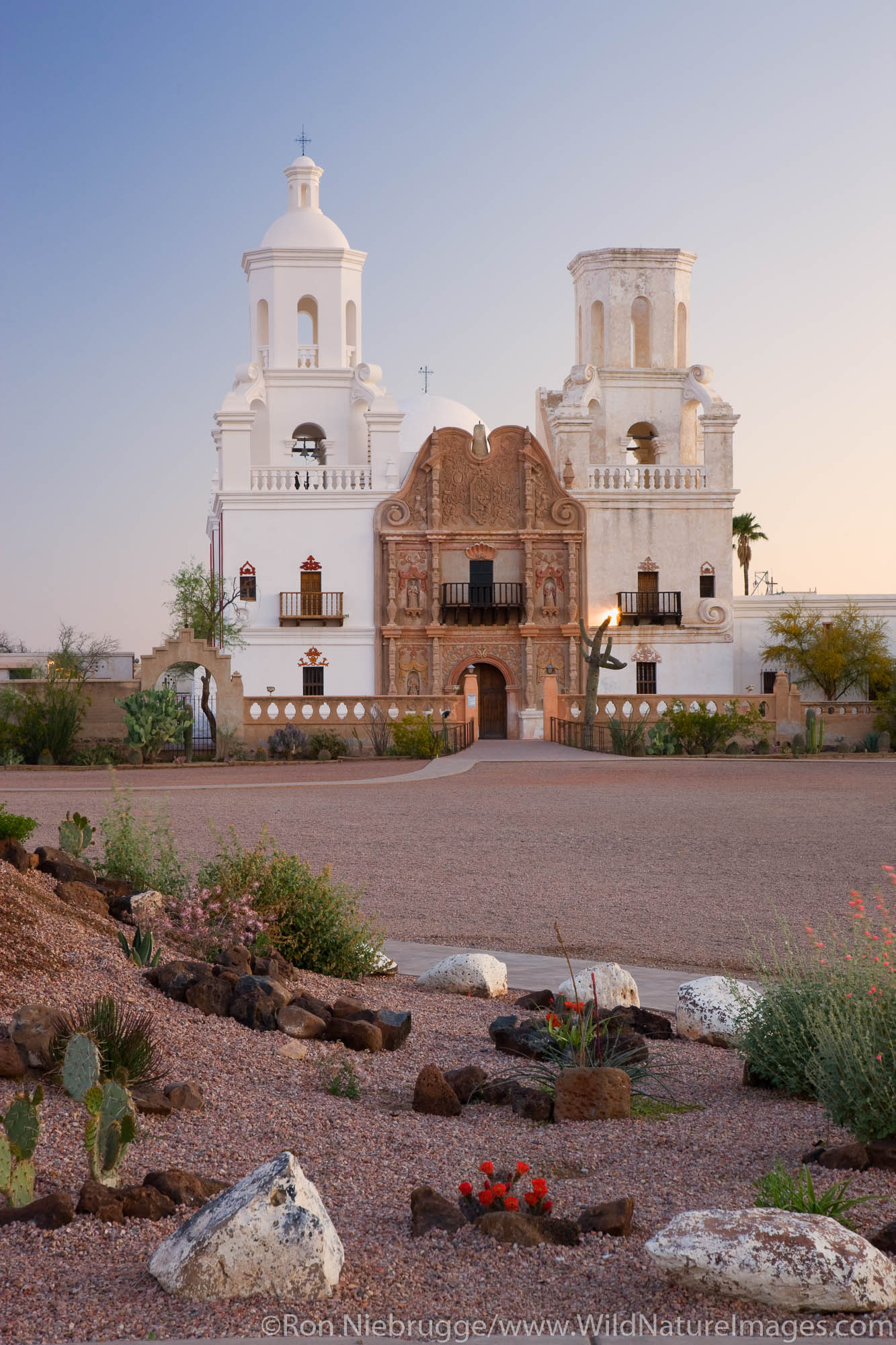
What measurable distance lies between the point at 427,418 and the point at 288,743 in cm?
2766

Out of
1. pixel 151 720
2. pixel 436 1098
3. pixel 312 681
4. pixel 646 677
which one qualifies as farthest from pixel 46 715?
pixel 436 1098


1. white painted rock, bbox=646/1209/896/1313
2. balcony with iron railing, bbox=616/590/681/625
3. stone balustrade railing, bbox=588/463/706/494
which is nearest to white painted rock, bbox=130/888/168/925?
white painted rock, bbox=646/1209/896/1313

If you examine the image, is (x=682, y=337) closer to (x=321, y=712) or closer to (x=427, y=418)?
(x=427, y=418)

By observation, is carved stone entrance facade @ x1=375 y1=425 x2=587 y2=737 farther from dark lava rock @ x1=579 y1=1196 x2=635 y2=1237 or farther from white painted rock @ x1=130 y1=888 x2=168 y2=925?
dark lava rock @ x1=579 y1=1196 x2=635 y2=1237

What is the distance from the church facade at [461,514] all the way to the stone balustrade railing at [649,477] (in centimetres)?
6

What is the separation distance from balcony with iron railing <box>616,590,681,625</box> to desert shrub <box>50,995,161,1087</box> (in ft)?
139

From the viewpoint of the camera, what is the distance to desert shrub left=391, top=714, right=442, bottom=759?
111 feet

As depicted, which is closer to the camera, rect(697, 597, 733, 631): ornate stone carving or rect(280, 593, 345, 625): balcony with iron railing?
rect(280, 593, 345, 625): balcony with iron railing

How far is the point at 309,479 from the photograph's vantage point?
47.2m

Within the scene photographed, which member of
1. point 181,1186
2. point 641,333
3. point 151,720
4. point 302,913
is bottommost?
point 181,1186

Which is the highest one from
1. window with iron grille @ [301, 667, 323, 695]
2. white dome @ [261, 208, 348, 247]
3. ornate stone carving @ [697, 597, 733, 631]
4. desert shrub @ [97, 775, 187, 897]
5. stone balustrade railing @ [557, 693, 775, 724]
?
white dome @ [261, 208, 348, 247]

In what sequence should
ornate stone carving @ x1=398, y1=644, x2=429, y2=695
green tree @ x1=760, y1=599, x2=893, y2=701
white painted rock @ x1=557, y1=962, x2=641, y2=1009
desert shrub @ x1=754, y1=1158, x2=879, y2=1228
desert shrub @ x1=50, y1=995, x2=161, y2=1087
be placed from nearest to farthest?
desert shrub @ x1=754, y1=1158, x2=879, y2=1228 → desert shrub @ x1=50, y1=995, x2=161, y2=1087 → white painted rock @ x1=557, y1=962, x2=641, y2=1009 → ornate stone carving @ x1=398, y1=644, x2=429, y2=695 → green tree @ x1=760, y1=599, x2=893, y2=701

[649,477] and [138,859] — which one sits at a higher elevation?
[649,477]

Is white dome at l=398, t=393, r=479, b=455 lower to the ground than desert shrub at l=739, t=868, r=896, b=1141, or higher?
higher
